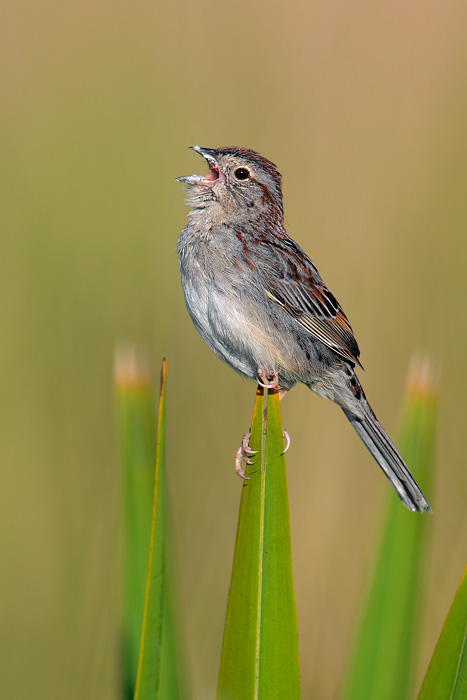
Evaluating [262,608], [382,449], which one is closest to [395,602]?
[262,608]

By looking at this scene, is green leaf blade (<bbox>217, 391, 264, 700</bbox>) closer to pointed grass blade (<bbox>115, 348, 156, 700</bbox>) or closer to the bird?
pointed grass blade (<bbox>115, 348, 156, 700</bbox>)

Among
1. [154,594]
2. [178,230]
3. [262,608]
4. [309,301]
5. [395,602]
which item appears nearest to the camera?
[154,594]

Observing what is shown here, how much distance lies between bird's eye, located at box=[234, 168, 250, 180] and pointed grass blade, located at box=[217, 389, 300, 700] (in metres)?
1.48

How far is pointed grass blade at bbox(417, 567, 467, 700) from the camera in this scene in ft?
5.32

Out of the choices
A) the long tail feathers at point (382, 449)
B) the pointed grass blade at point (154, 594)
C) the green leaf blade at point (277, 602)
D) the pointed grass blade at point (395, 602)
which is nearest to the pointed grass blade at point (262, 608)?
the green leaf blade at point (277, 602)

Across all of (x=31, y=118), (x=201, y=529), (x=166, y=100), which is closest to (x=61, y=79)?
(x=31, y=118)

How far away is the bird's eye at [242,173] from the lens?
291cm

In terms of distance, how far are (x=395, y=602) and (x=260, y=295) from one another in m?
1.20

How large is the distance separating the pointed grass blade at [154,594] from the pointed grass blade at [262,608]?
0.20 metres

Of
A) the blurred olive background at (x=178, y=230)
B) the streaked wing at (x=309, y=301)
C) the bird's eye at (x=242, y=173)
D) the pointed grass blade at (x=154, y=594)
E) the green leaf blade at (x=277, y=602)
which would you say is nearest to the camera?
the pointed grass blade at (x=154, y=594)

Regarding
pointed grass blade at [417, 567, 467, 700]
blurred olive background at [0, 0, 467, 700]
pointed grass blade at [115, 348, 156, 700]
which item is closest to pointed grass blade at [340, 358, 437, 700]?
pointed grass blade at [417, 567, 467, 700]

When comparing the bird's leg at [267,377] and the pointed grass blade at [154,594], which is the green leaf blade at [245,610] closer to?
the pointed grass blade at [154,594]

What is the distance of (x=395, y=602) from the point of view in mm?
1918

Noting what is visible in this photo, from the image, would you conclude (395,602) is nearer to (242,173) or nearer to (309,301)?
(309,301)
